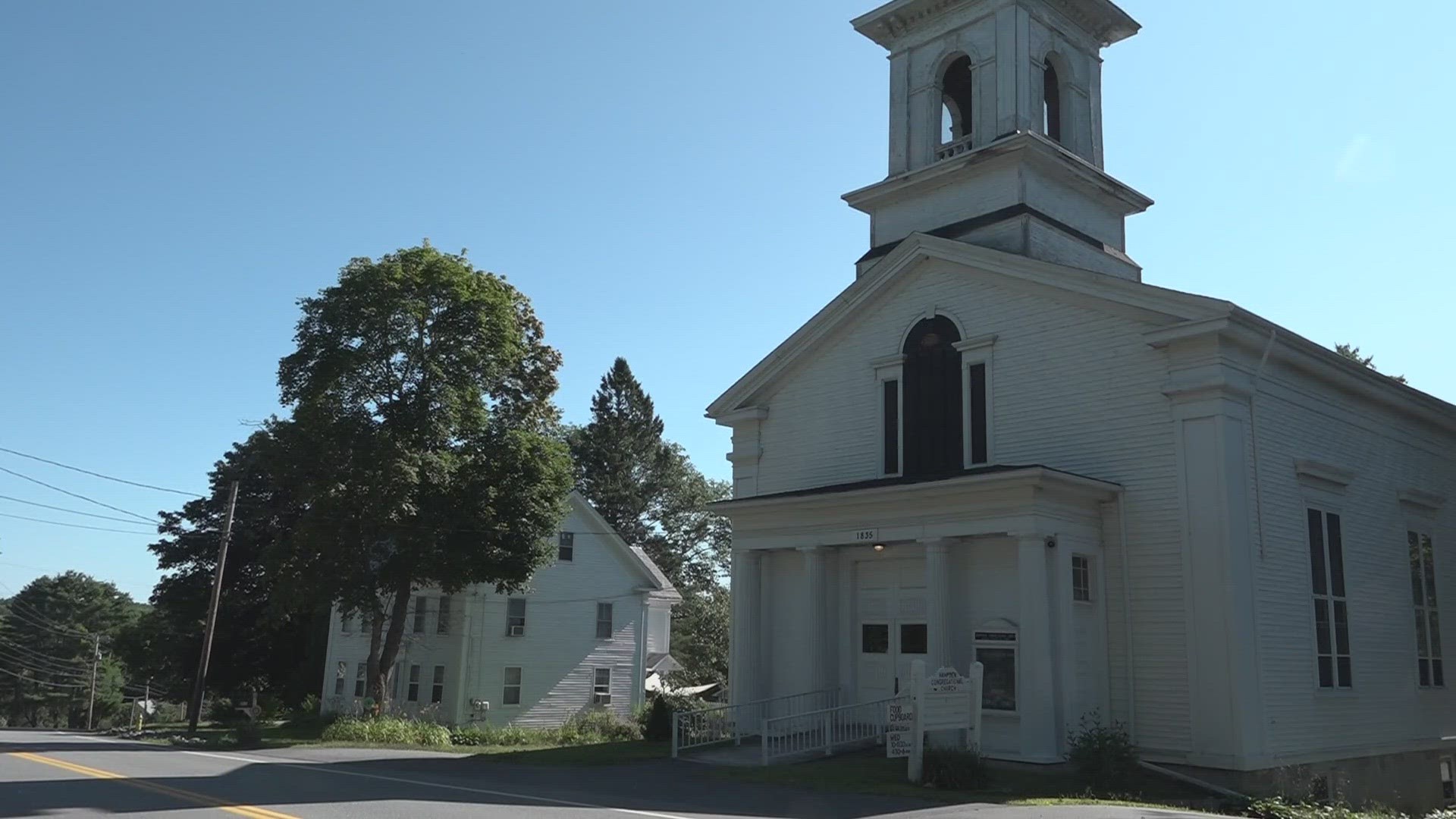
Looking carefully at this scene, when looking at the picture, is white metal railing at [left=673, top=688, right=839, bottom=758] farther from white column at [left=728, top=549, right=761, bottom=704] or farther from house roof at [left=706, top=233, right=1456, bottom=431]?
house roof at [left=706, top=233, right=1456, bottom=431]

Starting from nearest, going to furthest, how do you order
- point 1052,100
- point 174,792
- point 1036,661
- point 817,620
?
point 174,792, point 1036,661, point 817,620, point 1052,100

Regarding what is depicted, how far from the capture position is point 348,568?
33031 mm

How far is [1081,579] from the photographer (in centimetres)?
1947

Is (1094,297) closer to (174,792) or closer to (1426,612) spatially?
(1426,612)

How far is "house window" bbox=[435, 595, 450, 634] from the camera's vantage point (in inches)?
1665

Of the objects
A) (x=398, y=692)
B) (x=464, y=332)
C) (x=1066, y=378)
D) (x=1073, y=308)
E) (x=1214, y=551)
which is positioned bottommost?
(x=398, y=692)

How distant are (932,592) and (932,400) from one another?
4.29m

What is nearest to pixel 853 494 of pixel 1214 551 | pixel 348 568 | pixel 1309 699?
pixel 1214 551

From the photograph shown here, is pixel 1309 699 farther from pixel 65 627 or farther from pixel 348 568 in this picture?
pixel 65 627

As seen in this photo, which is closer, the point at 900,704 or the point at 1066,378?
the point at 900,704

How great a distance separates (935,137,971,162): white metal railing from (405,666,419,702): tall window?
2783cm

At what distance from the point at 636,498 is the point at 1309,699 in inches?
2268

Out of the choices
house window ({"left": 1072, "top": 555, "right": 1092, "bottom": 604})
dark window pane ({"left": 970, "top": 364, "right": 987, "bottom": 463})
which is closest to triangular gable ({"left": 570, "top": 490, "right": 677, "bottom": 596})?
dark window pane ({"left": 970, "top": 364, "right": 987, "bottom": 463})

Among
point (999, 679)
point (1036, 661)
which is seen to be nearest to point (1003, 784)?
point (1036, 661)
